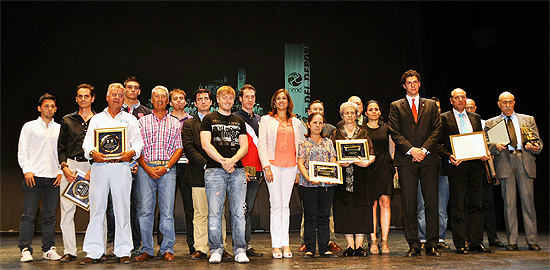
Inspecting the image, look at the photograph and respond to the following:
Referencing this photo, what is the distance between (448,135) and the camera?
4938 mm

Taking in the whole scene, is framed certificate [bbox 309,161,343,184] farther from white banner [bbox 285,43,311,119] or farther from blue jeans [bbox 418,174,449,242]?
white banner [bbox 285,43,311,119]

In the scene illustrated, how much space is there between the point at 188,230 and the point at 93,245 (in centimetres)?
100

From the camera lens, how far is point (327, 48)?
7.63 meters

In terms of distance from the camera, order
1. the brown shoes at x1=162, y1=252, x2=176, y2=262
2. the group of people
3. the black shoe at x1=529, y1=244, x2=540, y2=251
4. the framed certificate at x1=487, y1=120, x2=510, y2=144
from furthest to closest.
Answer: the framed certificate at x1=487, y1=120, x2=510, y2=144
the black shoe at x1=529, y1=244, x2=540, y2=251
the brown shoes at x1=162, y1=252, x2=176, y2=262
the group of people

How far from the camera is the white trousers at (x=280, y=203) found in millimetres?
4438

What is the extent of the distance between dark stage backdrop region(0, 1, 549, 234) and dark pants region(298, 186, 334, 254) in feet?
9.30

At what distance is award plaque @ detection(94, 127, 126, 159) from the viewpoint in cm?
411

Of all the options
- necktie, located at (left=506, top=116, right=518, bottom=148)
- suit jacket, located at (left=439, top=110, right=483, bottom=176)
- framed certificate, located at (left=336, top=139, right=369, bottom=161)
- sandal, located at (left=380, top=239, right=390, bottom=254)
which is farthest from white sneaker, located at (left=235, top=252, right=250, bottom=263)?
necktie, located at (left=506, top=116, right=518, bottom=148)

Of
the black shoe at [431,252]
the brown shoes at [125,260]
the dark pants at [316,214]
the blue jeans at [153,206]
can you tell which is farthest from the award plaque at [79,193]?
the black shoe at [431,252]

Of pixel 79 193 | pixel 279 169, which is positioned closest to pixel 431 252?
pixel 279 169

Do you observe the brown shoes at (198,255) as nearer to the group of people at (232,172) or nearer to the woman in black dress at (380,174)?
the group of people at (232,172)

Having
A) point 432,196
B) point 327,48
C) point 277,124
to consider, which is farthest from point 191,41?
point 432,196

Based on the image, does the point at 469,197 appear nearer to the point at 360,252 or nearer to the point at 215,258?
the point at 360,252

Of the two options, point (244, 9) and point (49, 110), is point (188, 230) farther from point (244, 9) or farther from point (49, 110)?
point (244, 9)
